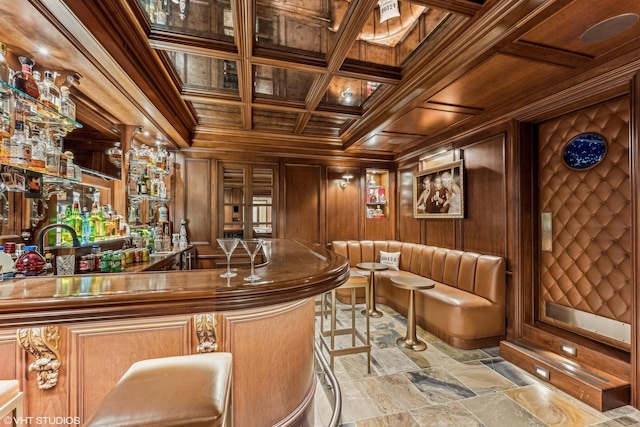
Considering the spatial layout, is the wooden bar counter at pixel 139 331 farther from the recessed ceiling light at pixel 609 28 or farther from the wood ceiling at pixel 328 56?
the recessed ceiling light at pixel 609 28

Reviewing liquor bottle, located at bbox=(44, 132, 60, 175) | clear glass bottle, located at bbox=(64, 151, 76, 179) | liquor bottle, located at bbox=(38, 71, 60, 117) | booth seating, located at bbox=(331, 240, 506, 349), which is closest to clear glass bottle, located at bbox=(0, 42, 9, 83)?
liquor bottle, located at bbox=(38, 71, 60, 117)

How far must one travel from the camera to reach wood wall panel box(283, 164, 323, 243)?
493 cm

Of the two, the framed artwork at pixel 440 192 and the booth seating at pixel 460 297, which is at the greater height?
the framed artwork at pixel 440 192

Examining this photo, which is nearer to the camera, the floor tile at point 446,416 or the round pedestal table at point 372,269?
the floor tile at point 446,416

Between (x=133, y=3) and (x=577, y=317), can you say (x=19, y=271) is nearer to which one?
(x=133, y=3)

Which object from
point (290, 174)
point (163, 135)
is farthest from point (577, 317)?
point (163, 135)

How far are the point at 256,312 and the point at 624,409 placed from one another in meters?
2.72

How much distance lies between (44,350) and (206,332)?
2.09 feet

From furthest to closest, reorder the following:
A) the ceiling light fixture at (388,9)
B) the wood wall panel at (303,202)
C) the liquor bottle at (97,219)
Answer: the wood wall panel at (303,202) < the liquor bottle at (97,219) < the ceiling light fixture at (388,9)

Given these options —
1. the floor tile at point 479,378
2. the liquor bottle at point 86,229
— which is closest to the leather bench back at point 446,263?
the floor tile at point 479,378

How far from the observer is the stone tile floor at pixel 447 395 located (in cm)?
191

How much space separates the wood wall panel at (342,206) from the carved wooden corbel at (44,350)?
13.7 feet

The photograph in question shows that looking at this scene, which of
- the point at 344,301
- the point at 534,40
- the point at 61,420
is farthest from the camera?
the point at 344,301

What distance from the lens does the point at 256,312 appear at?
1427 mm
